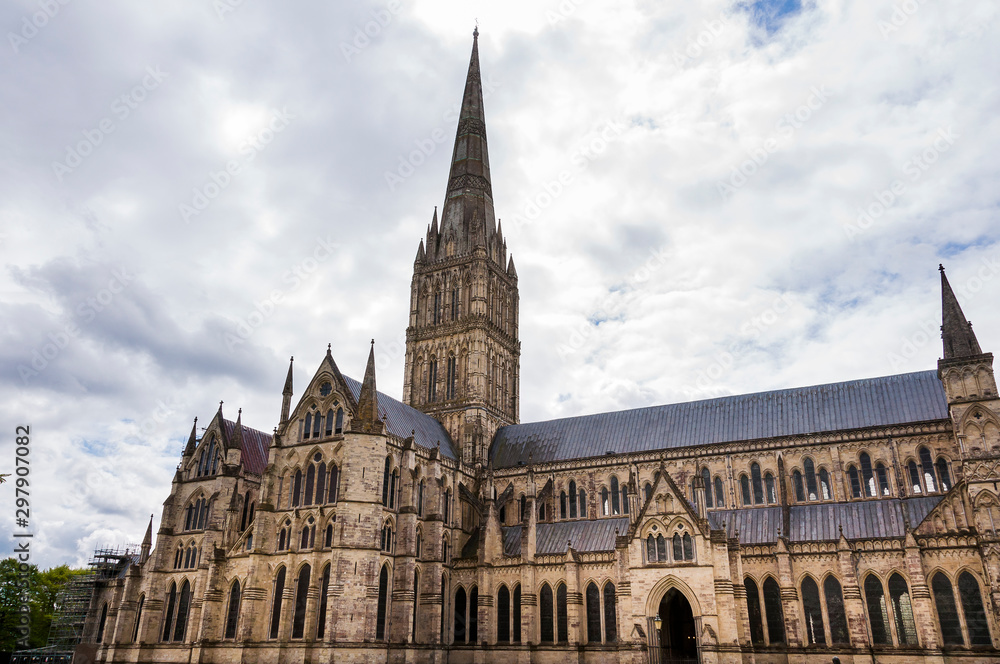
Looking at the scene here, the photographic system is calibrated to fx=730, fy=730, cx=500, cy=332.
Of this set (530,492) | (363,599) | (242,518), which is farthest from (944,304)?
(242,518)

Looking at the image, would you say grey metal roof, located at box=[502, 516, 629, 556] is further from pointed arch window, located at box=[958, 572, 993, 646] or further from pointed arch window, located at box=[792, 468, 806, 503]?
pointed arch window, located at box=[958, 572, 993, 646]

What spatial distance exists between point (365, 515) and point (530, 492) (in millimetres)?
13111

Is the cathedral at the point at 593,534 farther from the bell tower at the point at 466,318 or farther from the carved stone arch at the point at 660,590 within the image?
the bell tower at the point at 466,318

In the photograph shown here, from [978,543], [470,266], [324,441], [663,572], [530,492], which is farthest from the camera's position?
[470,266]

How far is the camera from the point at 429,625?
46.1 meters

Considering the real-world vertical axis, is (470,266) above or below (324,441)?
above

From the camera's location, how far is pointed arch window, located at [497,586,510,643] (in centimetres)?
4659

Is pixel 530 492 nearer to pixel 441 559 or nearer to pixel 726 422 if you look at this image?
pixel 441 559

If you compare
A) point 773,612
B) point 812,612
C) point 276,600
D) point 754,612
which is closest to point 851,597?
point 812,612

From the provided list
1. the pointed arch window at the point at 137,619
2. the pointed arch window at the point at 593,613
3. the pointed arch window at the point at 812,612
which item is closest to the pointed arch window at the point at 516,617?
the pointed arch window at the point at 593,613

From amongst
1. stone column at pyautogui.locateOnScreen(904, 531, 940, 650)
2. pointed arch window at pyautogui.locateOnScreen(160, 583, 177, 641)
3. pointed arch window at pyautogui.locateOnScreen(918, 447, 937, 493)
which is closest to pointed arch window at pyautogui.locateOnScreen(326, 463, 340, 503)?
pointed arch window at pyautogui.locateOnScreen(160, 583, 177, 641)

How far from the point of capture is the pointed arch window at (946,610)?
36438 millimetres

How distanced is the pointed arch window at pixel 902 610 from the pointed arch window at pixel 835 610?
2430 millimetres

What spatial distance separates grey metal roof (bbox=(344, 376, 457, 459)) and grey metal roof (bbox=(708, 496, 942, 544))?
20.8m
